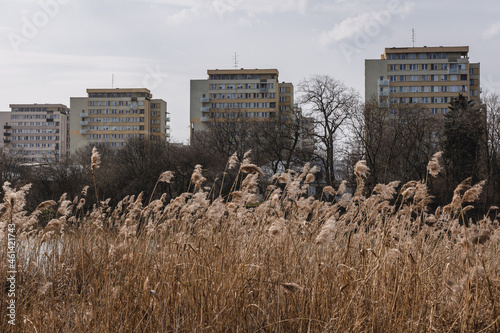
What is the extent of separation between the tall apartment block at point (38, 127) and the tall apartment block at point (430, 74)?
90119 millimetres

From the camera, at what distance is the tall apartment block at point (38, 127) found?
6009 inches

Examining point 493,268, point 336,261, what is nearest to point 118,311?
point 336,261

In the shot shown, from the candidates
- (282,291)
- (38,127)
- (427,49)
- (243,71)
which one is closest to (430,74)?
(427,49)

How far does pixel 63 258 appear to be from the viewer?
6.43 meters

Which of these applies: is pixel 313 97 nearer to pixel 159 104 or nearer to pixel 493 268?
pixel 493 268

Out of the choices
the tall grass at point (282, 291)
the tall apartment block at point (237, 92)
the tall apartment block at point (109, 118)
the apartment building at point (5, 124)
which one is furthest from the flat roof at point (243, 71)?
the tall grass at point (282, 291)

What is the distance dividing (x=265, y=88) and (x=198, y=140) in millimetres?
51255

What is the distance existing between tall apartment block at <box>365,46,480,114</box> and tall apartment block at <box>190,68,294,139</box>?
20.0 m

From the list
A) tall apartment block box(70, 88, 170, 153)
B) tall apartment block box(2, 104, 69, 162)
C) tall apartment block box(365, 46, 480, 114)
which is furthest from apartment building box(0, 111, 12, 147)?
tall apartment block box(365, 46, 480, 114)

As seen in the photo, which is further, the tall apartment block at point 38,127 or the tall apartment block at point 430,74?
the tall apartment block at point 38,127

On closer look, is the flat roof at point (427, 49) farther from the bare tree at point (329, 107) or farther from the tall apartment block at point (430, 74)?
the bare tree at point (329, 107)

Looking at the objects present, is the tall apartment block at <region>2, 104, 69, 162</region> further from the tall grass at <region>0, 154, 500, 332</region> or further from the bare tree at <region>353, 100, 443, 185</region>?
the tall grass at <region>0, 154, 500, 332</region>

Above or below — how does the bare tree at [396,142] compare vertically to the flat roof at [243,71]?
below

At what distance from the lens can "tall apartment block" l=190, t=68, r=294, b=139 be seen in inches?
4222
